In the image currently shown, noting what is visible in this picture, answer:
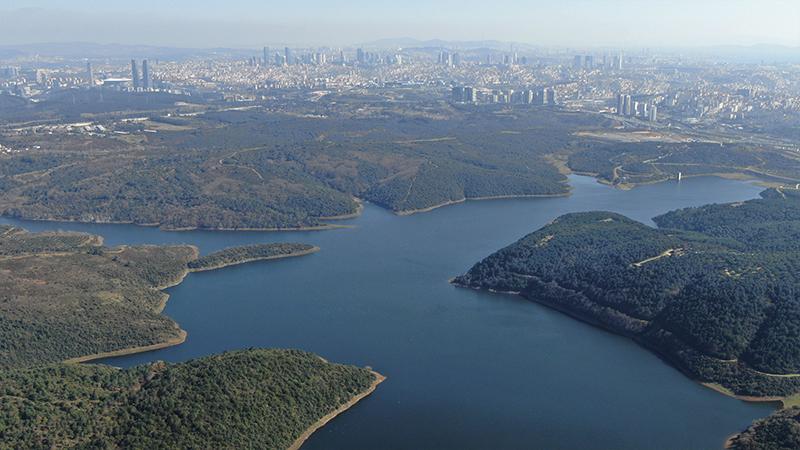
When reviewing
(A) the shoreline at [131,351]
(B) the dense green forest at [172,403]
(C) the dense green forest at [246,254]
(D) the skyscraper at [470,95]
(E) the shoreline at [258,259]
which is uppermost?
(D) the skyscraper at [470,95]

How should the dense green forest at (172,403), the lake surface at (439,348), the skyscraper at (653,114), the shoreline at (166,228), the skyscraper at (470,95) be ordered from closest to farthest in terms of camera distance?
the dense green forest at (172,403) < the lake surface at (439,348) < the shoreline at (166,228) < the skyscraper at (653,114) < the skyscraper at (470,95)

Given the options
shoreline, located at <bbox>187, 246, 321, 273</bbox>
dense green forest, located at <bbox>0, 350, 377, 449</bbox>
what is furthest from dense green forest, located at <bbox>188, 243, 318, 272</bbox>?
dense green forest, located at <bbox>0, 350, 377, 449</bbox>

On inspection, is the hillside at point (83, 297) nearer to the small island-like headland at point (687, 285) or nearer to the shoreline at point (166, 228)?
the shoreline at point (166, 228)

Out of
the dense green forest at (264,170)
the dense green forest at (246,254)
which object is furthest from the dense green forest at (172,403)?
the dense green forest at (264,170)

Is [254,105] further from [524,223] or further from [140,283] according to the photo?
[140,283]

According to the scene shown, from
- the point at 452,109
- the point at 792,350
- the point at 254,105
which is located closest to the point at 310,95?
the point at 254,105

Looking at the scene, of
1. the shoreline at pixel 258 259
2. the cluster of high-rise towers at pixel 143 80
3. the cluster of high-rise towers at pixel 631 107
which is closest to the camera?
the shoreline at pixel 258 259

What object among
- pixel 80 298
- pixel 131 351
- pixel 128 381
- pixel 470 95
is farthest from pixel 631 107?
pixel 128 381

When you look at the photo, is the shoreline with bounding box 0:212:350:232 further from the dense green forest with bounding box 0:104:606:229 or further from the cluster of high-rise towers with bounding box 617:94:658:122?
the cluster of high-rise towers with bounding box 617:94:658:122
